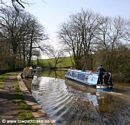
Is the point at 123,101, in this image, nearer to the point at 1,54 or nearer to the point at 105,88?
the point at 105,88

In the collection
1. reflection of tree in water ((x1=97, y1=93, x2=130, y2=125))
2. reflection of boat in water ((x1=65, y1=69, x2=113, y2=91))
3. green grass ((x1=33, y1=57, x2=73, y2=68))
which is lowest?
reflection of tree in water ((x1=97, y1=93, x2=130, y2=125))

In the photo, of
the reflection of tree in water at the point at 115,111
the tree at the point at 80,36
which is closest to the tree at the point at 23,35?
the tree at the point at 80,36

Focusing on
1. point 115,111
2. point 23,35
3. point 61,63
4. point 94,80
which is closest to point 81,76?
point 94,80

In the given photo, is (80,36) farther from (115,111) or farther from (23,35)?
(115,111)

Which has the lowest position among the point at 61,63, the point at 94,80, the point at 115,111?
the point at 115,111

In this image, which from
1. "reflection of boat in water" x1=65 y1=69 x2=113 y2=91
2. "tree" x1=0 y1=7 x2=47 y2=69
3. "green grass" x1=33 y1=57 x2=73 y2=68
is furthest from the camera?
"green grass" x1=33 y1=57 x2=73 y2=68

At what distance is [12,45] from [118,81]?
3218 centimetres

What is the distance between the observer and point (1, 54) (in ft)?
144

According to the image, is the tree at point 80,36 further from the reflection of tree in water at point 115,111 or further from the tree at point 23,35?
the reflection of tree in water at point 115,111

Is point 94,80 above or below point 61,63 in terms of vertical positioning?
below

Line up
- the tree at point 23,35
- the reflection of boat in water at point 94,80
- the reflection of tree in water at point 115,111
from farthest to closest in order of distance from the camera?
the tree at point 23,35 → the reflection of boat in water at point 94,80 → the reflection of tree in water at point 115,111

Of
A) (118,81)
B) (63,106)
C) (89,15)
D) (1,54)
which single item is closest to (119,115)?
(63,106)

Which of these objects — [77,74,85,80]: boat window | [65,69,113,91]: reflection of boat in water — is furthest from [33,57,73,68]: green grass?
[77,74,85,80]: boat window

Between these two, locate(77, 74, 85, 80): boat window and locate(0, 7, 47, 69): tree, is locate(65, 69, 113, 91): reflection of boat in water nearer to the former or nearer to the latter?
locate(77, 74, 85, 80): boat window
